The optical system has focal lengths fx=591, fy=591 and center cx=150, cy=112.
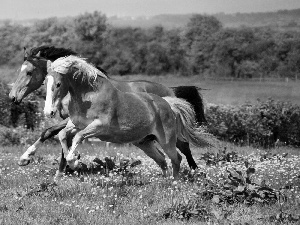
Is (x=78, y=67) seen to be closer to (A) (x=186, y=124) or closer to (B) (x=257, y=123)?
(A) (x=186, y=124)

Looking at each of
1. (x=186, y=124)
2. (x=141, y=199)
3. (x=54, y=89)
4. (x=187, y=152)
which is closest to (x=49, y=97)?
(x=54, y=89)

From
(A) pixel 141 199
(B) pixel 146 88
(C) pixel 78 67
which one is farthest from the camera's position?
(B) pixel 146 88

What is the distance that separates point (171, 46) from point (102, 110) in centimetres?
1991

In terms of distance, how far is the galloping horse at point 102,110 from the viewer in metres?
7.41

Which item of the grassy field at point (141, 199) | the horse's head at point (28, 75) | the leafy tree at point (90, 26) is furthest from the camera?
the leafy tree at point (90, 26)

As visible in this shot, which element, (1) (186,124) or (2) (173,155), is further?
(1) (186,124)

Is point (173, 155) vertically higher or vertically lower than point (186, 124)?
lower

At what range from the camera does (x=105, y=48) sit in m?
26.8

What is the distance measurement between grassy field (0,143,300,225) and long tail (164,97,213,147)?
77cm

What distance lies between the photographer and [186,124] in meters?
8.88

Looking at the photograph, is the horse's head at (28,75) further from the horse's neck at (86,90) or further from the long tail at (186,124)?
the long tail at (186,124)

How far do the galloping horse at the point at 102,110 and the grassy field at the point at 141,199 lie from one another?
1.74 feet

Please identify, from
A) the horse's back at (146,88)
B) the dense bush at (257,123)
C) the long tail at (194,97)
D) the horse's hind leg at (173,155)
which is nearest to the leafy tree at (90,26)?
the dense bush at (257,123)

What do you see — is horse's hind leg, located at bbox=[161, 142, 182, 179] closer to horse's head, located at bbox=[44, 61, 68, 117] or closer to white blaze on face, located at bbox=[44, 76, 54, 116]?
horse's head, located at bbox=[44, 61, 68, 117]
